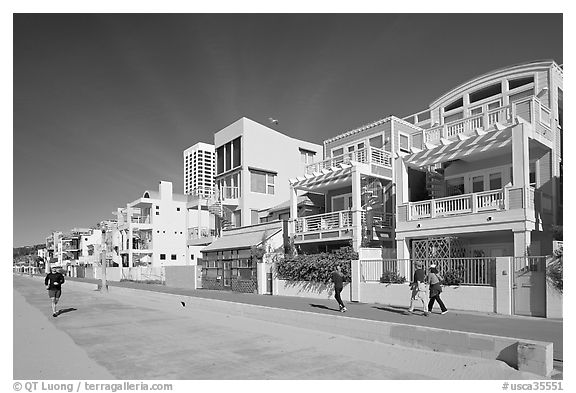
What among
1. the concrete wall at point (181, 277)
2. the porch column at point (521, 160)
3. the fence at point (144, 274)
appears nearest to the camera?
the porch column at point (521, 160)

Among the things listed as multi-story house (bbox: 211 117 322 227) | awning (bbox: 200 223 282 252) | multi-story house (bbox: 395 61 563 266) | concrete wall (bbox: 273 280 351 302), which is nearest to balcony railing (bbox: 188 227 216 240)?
multi-story house (bbox: 211 117 322 227)

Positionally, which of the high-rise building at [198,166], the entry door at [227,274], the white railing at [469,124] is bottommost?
the entry door at [227,274]

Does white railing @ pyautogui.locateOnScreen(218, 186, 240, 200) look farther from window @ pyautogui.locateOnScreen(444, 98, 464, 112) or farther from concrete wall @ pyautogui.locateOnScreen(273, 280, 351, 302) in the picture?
window @ pyautogui.locateOnScreen(444, 98, 464, 112)

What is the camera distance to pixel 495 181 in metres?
20.3

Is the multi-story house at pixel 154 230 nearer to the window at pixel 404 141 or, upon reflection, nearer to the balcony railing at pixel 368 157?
the balcony railing at pixel 368 157

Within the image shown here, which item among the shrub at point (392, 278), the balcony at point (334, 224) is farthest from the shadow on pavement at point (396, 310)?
the balcony at point (334, 224)

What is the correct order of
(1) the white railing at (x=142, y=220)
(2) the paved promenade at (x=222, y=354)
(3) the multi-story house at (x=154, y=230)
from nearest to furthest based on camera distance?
(2) the paved promenade at (x=222, y=354), (3) the multi-story house at (x=154, y=230), (1) the white railing at (x=142, y=220)

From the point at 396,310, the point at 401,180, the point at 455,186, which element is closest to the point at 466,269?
the point at 396,310

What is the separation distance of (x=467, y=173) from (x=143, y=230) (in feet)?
146

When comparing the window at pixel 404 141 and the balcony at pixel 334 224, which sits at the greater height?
the window at pixel 404 141

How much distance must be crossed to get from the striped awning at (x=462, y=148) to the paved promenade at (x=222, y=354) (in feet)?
24.8

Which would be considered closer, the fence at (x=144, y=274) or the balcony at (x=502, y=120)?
the balcony at (x=502, y=120)

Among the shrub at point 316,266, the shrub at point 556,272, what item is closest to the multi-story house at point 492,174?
the shrub at point 316,266

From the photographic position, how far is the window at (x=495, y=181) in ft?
65.9
